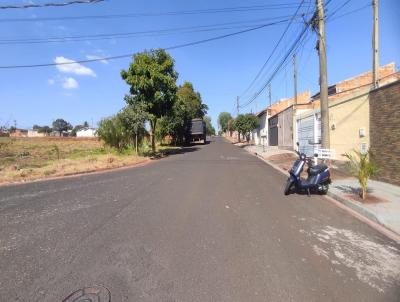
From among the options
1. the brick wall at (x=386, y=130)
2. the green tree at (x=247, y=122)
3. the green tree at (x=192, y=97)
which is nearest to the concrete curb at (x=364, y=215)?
the brick wall at (x=386, y=130)

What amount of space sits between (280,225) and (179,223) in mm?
1953

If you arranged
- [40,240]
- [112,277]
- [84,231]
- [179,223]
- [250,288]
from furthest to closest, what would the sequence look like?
[179,223] < [84,231] < [40,240] < [112,277] < [250,288]

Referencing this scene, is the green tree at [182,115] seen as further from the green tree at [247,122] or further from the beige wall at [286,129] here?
the beige wall at [286,129]

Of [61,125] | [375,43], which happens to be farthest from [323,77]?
[61,125]

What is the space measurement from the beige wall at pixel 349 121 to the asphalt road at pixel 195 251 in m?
7.99

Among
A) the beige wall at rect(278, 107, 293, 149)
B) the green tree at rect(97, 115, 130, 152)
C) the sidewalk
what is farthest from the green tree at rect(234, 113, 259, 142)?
the sidewalk

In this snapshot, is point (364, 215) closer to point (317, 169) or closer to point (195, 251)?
point (317, 169)

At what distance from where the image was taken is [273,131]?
39.4 meters

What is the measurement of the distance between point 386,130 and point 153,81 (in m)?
17.6

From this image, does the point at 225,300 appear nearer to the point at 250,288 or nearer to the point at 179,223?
the point at 250,288

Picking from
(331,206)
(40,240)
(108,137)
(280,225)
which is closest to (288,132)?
(108,137)

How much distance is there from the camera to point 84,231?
20.0 feet

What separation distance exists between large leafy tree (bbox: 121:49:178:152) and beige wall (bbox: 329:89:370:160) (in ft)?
42.8

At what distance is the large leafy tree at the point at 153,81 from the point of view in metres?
25.1
